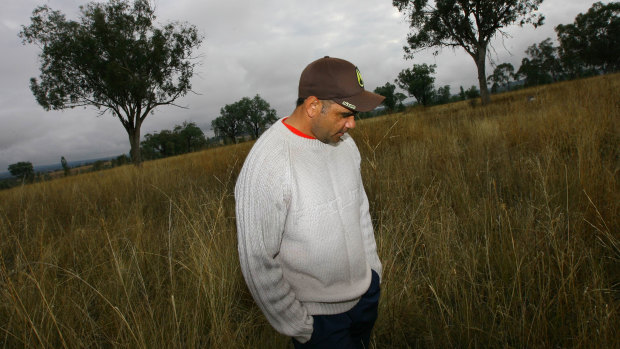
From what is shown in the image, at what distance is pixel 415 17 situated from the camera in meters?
15.2

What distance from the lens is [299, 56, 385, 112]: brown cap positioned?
1.08 metres

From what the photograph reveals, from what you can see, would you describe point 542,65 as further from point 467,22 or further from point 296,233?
point 296,233

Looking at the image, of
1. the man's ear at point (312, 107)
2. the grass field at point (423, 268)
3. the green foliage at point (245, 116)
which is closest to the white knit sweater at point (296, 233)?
the man's ear at point (312, 107)

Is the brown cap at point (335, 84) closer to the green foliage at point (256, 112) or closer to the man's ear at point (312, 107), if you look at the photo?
the man's ear at point (312, 107)

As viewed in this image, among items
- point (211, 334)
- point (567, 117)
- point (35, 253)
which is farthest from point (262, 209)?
point (567, 117)

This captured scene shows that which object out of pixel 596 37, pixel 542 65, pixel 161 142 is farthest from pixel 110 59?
pixel 542 65

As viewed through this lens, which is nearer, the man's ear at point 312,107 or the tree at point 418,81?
the man's ear at point 312,107

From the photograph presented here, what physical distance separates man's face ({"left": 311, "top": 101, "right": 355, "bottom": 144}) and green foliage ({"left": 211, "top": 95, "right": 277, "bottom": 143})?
226ft

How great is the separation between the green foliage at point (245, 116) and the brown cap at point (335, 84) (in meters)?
68.8

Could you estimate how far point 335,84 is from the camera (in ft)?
3.53

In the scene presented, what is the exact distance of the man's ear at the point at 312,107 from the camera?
111cm

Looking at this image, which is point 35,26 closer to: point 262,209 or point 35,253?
point 35,253

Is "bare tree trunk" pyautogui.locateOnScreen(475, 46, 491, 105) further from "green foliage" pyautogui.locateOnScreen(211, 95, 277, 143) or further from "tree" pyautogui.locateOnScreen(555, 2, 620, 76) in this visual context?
"green foliage" pyautogui.locateOnScreen(211, 95, 277, 143)

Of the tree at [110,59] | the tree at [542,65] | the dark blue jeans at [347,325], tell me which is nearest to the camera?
the dark blue jeans at [347,325]
